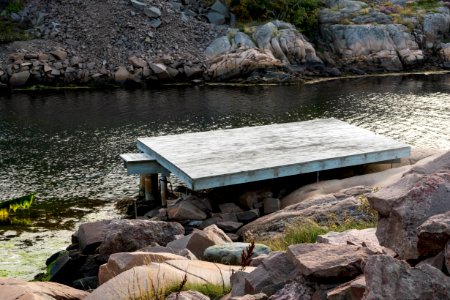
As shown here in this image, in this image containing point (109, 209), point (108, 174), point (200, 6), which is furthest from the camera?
point (200, 6)

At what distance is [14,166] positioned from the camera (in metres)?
32.5

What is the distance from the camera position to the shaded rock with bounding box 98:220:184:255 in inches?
722

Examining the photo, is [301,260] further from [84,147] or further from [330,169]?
[84,147]

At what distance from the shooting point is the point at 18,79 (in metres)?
59.5

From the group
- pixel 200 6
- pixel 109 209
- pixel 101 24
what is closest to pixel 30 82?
pixel 101 24

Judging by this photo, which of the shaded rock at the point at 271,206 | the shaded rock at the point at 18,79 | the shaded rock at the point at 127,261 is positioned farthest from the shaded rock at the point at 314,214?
the shaded rock at the point at 18,79

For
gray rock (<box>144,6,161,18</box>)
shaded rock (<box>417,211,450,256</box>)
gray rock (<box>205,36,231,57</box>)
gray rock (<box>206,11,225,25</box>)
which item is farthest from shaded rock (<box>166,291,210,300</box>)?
gray rock (<box>206,11,225,25</box>)

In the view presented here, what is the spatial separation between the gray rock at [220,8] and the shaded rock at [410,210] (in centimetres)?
6383

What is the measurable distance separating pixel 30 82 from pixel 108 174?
→ 33.2 metres

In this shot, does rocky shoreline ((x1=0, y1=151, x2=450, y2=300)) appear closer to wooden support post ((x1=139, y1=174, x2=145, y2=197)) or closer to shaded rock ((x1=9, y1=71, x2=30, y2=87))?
wooden support post ((x1=139, y1=174, x2=145, y2=197))

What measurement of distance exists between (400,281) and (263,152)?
756 inches

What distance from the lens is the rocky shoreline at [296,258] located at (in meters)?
7.41

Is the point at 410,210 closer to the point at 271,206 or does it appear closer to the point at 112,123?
the point at 271,206

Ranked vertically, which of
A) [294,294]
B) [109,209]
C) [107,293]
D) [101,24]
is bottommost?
[109,209]
